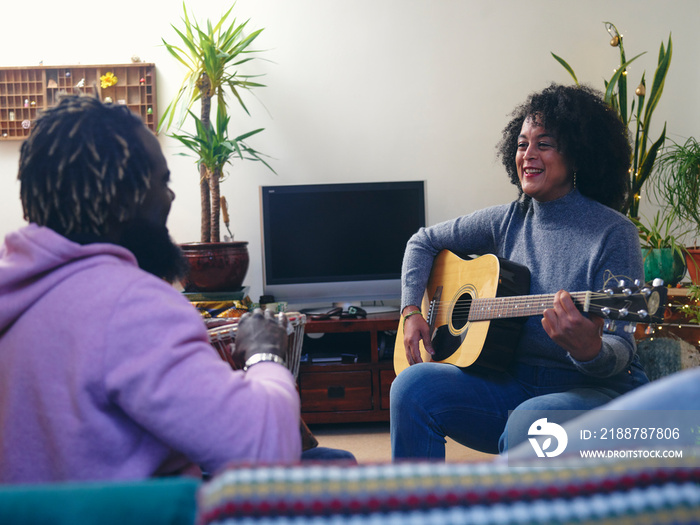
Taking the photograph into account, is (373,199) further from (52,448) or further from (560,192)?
(52,448)

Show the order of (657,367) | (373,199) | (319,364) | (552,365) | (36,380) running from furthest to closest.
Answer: (373,199), (319,364), (657,367), (552,365), (36,380)

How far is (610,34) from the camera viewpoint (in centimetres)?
345

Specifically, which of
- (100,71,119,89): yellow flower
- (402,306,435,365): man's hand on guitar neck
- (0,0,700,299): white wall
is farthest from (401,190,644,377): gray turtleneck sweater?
(100,71,119,89): yellow flower

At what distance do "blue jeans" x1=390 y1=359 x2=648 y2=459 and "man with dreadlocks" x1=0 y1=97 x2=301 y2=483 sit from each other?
831mm

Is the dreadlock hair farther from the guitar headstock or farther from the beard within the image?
the guitar headstock

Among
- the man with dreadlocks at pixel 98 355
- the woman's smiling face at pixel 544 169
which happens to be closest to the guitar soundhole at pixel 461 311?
the woman's smiling face at pixel 544 169

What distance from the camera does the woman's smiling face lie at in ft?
5.69

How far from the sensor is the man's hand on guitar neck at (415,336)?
1926 millimetres

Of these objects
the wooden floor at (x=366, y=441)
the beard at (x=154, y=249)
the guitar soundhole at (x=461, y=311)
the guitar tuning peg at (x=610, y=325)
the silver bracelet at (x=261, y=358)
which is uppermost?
the beard at (x=154, y=249)

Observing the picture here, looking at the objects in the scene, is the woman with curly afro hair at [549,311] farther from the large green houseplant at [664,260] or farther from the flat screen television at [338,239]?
the flat screen television at [338,239]

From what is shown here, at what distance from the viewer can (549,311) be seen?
4.63 feet

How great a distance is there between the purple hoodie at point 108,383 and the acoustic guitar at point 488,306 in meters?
0.89

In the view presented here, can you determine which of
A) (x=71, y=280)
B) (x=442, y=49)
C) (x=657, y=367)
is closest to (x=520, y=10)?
(x=442, y=49)

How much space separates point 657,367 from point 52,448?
7.55 feet
